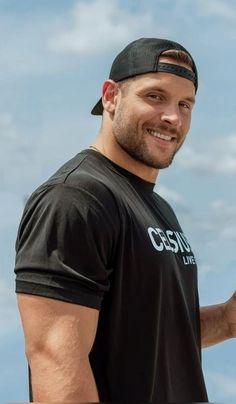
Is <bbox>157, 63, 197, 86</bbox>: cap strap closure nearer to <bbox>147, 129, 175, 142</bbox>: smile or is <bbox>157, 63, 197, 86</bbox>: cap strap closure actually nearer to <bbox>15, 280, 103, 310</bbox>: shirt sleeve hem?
<bbox>147, 129, 175, 142</bbox>: smile

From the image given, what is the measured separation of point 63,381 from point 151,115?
1206 mm

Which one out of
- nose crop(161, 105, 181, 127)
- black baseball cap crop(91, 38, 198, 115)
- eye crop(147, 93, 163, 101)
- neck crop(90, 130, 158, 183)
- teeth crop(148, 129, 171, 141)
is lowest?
neck crop(90, 130, 158, 183)

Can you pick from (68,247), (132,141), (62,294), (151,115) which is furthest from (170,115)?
(62,294)

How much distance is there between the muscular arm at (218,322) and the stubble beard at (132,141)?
0.91 meters

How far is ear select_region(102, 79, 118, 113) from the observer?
374 centimetres

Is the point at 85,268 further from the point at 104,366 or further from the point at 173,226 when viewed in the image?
the point at 173,226

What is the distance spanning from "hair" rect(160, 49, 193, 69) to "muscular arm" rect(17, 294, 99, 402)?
48.6 inches

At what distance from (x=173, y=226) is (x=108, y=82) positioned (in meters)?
0.72

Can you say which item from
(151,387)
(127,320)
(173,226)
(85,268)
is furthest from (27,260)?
(173,226)

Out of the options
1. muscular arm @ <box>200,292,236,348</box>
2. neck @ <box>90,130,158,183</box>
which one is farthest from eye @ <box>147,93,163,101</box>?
muscular arm @ <box>200,292,236,348</box>

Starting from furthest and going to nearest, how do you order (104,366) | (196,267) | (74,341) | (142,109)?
1. (196,267)
2. (142,109)
3. (104,366)
4. (74,341)

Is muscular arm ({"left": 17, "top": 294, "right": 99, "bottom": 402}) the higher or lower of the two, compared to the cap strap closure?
lower

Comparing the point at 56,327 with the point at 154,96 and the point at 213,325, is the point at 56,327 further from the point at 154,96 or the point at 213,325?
the point at 213,325

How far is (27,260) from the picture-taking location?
315cm
